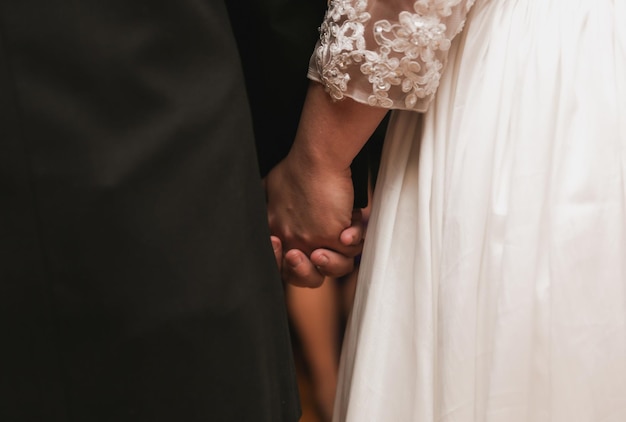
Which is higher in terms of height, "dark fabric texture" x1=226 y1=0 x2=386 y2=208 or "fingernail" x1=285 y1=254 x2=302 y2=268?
"dark fabric texture" x1=226 y1=0 x2=386 y2=208

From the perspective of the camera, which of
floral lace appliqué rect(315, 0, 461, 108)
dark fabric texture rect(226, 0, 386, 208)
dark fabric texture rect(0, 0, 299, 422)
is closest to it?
dark fabric texture rect(0, 0, 299, 422)

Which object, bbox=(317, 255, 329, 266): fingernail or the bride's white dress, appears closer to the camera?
the bride's white dress

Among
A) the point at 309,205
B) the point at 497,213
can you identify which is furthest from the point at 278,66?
the point at 497,213

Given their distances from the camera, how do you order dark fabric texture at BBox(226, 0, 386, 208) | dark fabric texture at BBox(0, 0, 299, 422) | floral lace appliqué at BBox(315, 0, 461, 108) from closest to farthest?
dark fabric texture at BBox(0, 0, 299, 422), floral lace appliqué at BBox(315, 0, 461, 108), dark fabric texture at BBox(226, 0, 386, 208)

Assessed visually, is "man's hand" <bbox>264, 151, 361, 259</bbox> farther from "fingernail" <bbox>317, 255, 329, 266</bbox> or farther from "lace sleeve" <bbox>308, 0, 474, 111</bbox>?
"lace sleeve" <bbox>308, 0, 474, 111</bbox>

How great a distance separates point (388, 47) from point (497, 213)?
0.69ft

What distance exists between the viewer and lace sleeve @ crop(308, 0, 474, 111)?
0.70m

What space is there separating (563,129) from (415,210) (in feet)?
0.63

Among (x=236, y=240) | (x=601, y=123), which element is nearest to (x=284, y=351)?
(x=236, y=240)

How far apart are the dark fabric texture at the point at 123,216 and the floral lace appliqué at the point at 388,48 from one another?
146 mm

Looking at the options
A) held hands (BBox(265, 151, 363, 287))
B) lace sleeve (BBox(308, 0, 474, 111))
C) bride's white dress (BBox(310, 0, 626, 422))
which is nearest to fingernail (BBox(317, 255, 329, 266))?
held hands (BBox(265, 151, 363, 287))

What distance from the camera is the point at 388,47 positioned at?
71 cm

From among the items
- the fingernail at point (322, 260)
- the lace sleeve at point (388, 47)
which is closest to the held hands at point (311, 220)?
the fingernail at point (322, 260)

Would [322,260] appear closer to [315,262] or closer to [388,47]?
[315,262]
